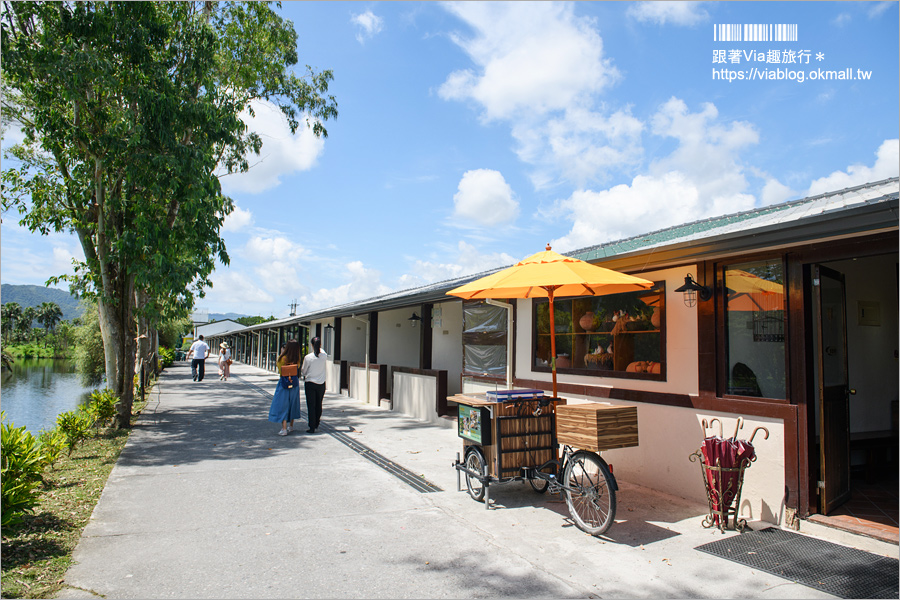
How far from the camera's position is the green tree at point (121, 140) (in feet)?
26.6

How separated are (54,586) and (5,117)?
1107cm

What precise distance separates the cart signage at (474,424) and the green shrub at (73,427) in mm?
5476

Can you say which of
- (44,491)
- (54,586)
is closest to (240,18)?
(44,491)

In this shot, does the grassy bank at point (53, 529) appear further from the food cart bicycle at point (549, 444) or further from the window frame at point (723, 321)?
the window frame at point (723, 321)

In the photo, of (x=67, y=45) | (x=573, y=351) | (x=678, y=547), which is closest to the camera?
(x=678, y=547)

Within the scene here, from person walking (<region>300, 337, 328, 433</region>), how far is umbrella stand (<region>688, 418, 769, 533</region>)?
5975 mm

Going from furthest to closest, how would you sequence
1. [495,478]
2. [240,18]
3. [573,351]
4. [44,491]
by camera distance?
[240,18] → [573,351] → [44,491] → [495,478]

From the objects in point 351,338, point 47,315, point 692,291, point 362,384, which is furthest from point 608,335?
point 47,315

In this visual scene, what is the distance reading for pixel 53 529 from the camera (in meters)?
4.44

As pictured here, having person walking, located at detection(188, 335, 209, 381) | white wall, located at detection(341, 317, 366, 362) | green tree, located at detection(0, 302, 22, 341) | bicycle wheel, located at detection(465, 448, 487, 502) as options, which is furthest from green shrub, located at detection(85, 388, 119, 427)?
green tree, located at detection(0, 302, 22, 341)

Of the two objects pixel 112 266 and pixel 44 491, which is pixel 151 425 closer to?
pixel 112 266

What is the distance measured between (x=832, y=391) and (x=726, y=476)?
4.12 ft

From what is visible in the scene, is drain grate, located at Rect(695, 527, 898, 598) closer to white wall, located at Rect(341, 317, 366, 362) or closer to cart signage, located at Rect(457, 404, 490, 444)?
cart signage, located at Rect(457, 404, 490, 444)

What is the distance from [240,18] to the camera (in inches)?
491
